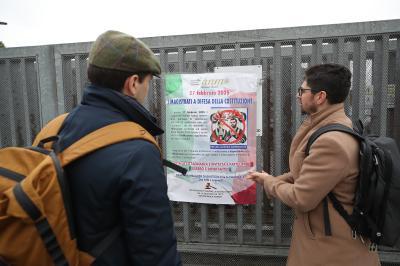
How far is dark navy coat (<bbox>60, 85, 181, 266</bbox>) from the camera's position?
129 cm

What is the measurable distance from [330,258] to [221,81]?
5.65 ft

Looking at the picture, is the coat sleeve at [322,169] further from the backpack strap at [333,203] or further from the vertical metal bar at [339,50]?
the vertical metal bar at [339,50]

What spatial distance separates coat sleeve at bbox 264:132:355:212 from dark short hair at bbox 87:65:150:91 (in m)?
1.17

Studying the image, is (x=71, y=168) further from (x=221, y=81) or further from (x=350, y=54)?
(x=350, y=54)

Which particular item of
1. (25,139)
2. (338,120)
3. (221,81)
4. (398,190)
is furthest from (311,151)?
(25,139)

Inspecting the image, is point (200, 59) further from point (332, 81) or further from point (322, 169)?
point (322, 169)

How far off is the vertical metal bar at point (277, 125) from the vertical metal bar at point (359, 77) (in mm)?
660

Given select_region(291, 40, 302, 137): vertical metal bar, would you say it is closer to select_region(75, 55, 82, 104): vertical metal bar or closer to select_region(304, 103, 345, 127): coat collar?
select_region(304, 103, 345, 127): coat collar

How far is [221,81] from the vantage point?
304 cm

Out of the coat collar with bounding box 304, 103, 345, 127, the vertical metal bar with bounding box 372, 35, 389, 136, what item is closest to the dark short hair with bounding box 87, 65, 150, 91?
the coat collar with bounding box 304, 103, 345, 127

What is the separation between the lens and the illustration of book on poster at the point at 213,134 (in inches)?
120

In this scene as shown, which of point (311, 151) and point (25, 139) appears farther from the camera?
point (25, 139)

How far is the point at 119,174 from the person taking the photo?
128cm

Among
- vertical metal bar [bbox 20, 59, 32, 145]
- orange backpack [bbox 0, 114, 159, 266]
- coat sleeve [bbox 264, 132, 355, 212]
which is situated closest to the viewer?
orange backpack [bbox 0, 114, 159, 266]
